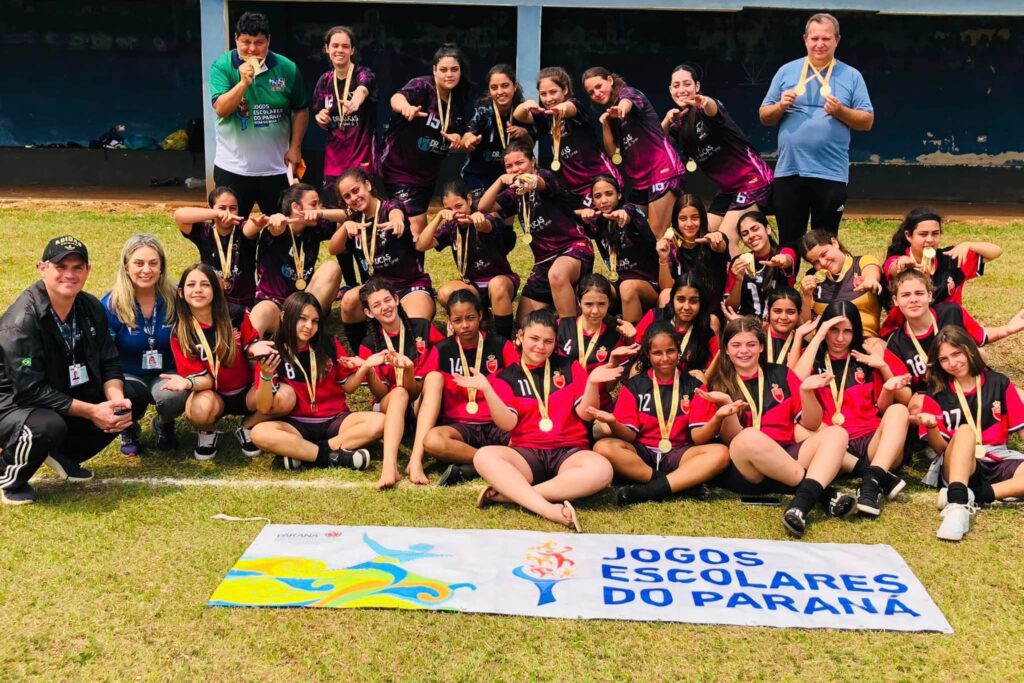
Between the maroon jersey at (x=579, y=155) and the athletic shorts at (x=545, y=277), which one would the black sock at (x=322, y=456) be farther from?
the maroon jersey at (x=579, y=155)

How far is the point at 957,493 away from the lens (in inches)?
193

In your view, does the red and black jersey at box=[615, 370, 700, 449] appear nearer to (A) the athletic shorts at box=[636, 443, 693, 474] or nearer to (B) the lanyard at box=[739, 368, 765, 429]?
(A) the athletic shorts at box=[636, 443, 693, 474]

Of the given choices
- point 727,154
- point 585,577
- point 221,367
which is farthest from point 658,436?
point 727,154

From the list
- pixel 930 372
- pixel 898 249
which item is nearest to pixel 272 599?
pixel 930 372

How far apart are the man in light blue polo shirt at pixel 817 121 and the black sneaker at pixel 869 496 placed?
7.53 feet

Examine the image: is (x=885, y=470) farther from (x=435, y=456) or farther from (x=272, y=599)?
(x=272, y=599)

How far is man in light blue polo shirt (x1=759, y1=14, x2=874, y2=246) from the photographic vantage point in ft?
21.6

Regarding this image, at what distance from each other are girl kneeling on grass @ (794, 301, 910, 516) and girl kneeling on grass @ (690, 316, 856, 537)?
0.20 m

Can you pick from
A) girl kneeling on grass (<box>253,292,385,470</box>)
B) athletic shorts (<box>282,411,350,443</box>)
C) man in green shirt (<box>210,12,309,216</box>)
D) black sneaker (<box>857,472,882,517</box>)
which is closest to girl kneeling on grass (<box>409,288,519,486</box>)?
girl kneeling on grass (<box>253,292,385,470</box>)

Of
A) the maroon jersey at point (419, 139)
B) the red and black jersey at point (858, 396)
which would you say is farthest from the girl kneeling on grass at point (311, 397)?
the red and black jersey at point (858, 396)

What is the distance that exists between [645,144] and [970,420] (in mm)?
2904

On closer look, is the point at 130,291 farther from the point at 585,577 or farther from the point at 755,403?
the point at 755,403

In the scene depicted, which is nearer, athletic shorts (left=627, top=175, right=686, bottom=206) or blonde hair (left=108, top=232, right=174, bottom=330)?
blonde hair (left=108, top=232, right=174, bottom=330)

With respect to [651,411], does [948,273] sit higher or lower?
higher
